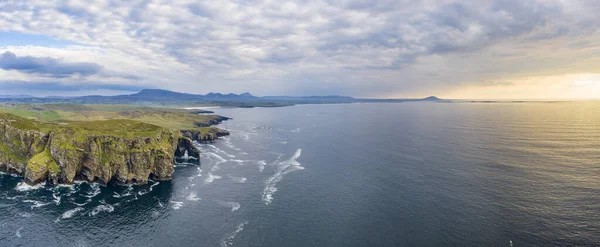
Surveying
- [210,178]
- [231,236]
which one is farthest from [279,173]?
[231,236]

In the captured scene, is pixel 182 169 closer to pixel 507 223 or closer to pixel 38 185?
pixel 38 185

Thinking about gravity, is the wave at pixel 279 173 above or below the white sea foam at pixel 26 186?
above

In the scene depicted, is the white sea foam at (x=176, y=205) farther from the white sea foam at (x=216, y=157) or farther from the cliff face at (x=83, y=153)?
the white sea foam at (x=216, y=157)

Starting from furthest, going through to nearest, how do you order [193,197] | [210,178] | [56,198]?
[210,178] → [193,197] → [56,198]

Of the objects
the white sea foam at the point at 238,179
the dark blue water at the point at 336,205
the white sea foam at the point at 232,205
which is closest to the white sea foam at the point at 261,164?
the dark blue water at the point at 336,205

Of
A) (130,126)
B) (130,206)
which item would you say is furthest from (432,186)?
(130,126)

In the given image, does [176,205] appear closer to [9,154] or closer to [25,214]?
[25,214]
